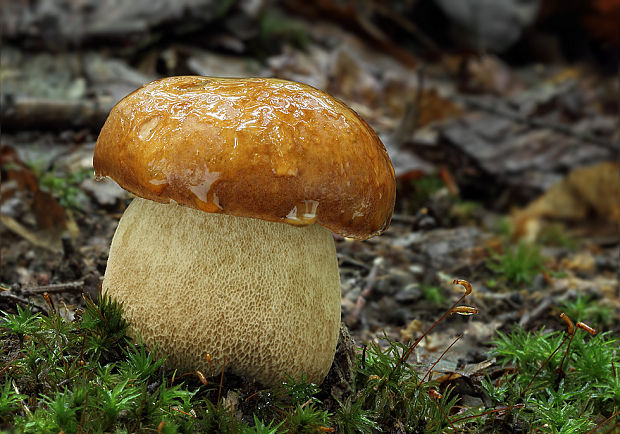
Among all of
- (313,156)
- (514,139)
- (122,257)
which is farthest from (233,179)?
(514,139)

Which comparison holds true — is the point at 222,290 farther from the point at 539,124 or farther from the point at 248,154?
the point at 539,124

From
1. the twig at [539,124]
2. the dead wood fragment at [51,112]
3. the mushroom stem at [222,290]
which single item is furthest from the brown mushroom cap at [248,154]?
the twig at [539,124]

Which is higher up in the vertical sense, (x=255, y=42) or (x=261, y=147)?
(x=261, y=147)

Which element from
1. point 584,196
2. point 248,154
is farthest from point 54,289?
point 584,196

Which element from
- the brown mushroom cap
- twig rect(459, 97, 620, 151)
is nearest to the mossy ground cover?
the brown mushroom cap

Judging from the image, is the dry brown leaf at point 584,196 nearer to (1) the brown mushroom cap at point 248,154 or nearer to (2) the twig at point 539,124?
(2) the twig at point 539,124

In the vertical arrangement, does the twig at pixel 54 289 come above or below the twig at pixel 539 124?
below

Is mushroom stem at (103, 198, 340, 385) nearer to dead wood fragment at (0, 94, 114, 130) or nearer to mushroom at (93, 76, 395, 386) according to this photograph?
mushroom at (93, 76, 395, 386)

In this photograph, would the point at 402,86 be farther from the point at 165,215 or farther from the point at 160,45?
the point at 165,215
